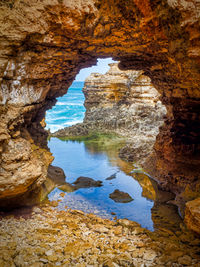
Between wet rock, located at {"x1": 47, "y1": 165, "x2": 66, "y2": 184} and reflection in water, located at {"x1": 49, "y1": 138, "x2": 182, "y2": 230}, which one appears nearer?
reflection in water, located at {"x1": 49, "y1": 138, "x2": 182, "y2": 230}

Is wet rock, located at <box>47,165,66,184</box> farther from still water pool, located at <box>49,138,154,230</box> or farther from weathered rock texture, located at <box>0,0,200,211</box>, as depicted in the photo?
weathered rock texture, located at <box>0,0,200,211</box>

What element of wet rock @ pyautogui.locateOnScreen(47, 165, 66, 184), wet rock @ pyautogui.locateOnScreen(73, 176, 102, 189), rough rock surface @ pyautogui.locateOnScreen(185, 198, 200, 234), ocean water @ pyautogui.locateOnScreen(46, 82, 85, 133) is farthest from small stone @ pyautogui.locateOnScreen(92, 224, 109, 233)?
ocean water @ pyautogui.locateOnScreen(46, 82, 85, 133)

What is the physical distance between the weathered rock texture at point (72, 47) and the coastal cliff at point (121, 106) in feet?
34.6

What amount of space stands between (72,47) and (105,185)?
5258 millimetres

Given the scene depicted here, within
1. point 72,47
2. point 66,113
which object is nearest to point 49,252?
point 72,47

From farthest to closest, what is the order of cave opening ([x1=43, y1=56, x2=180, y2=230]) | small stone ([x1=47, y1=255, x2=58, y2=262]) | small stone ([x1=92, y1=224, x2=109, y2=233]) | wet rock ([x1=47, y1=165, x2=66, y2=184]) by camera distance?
wet rock ([x1=47, y1=165, x2=66, y2=184])
cave opening ([x1=43, y1=56, x2=180, y2=230])
small stone ([x1=92, y1=224, x2=109, y2=233])
small stone ([x1=47, y1=255, x2=58, y2=262])

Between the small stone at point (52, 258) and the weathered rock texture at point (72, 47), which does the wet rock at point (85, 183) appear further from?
the small stone at point (52, 258)

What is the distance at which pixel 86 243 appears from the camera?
400 cm

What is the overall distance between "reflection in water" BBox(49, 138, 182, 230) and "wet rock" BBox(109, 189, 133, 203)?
16cm

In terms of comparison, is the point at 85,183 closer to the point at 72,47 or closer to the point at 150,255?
the point at 150,255

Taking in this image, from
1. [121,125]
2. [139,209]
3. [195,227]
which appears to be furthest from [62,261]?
[121,125]

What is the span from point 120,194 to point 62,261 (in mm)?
4145

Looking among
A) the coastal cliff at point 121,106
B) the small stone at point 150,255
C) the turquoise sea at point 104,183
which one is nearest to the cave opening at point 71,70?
the small stone at point 150,255

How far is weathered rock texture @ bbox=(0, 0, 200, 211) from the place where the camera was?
391 centimetres
